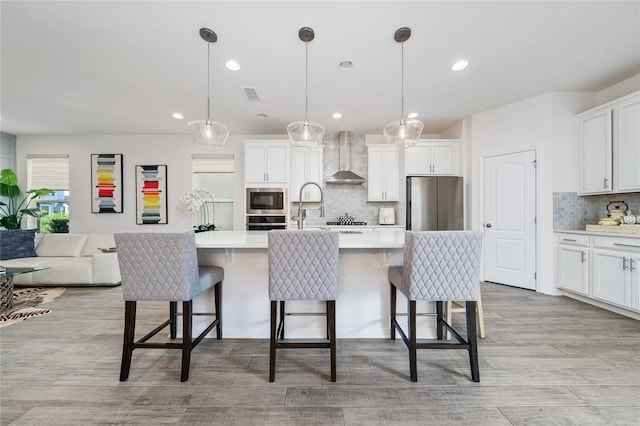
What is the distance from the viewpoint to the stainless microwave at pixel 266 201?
176 inches

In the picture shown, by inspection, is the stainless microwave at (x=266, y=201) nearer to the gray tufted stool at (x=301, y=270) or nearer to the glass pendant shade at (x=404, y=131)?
the glass pendant shade at (x=404, y=131)

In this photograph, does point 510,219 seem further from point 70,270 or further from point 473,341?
point 70,270

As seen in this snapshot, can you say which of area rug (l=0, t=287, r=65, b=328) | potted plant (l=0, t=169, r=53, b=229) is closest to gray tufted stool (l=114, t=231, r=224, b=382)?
area rug (l=0, t=287, r=65, b=328)

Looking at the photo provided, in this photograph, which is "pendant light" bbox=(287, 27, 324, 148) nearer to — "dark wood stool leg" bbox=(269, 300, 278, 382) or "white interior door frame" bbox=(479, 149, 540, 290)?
"dark wood stool leg" bbox=(269, 300, 278, 382)

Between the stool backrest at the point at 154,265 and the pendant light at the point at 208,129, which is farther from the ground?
the pendant light at the point at 208,129

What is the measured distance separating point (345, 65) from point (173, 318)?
2.94 metres

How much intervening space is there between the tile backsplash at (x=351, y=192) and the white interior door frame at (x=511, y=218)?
5.38 ft

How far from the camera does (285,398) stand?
4.93 feet

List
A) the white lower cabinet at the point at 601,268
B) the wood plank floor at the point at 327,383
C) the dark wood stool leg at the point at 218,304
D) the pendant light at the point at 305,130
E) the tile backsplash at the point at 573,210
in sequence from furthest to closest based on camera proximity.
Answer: the tile backsplash at the point at 573,210
the white lower cabinet at the point at 601,268
the pendant light at the point at 305,130
the dark wood stool leg at the point at 218,304
the wood plank floor at the point at 327,383

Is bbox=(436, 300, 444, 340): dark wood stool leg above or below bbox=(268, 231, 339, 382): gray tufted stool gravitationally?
below

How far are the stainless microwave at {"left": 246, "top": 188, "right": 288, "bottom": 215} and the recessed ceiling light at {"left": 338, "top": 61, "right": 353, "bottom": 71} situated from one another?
2314 mm

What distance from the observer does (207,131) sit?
224 centimetres

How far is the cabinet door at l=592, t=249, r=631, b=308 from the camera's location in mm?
2586

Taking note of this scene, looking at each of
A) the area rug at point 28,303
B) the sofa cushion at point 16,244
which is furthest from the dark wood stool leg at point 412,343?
the sofa cushion at point 16,244
